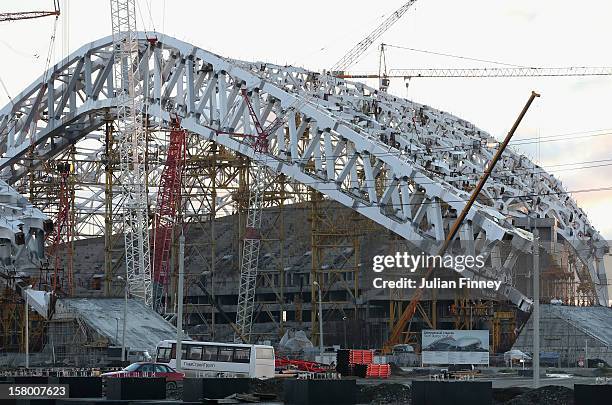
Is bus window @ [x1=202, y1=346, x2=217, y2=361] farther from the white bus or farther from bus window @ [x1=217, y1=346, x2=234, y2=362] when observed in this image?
bus window @ [x1=217, y1=346, x2=234, y2=362]

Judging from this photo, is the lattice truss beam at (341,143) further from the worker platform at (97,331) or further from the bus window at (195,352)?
the bus window at (195,352)

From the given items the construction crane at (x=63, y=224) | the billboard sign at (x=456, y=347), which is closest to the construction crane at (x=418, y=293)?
the billboard sign at (x=456, y=347)

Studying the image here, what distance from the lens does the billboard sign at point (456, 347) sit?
84250 millimetres

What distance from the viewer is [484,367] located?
3585 inches

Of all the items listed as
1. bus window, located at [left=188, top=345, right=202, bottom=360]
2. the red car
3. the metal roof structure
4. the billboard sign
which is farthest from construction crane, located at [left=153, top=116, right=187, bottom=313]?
the red car

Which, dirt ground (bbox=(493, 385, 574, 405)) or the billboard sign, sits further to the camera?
the billboard sign

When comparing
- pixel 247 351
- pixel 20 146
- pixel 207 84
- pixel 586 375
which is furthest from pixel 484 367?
pixel 20 146

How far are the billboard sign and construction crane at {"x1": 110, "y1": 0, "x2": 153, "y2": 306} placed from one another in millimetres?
34870

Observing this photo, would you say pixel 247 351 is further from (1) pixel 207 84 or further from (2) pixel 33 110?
(2) pixel 33 110

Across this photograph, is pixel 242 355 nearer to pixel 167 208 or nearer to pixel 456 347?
pixel 456 347

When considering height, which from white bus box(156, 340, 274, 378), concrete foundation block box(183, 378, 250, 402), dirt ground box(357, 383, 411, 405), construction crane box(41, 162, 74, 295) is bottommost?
dirt ground box(357, 383, 411, 405)

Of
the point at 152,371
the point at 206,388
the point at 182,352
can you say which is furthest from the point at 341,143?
the point at 206,388

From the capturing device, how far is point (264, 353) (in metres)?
73.8

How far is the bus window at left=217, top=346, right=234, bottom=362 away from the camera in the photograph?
73856 mm
